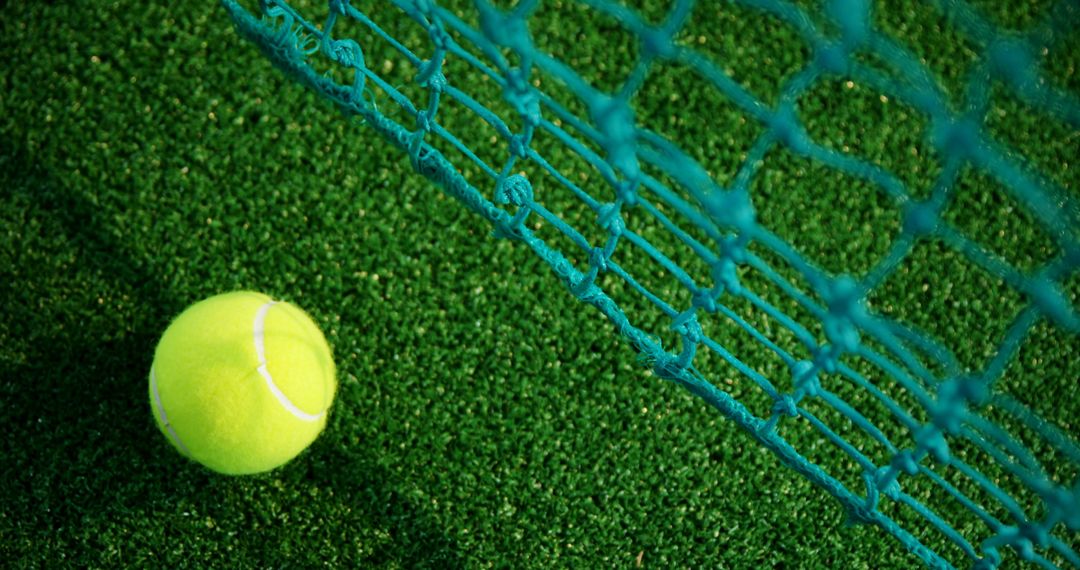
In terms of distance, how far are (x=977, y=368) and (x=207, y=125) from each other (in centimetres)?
178

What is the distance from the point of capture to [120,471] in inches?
68.6

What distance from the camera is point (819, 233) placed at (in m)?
2.01

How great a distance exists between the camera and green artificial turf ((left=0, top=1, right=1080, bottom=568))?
1747 millimetres

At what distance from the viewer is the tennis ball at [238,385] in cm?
149

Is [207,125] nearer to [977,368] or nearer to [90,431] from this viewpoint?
[90,431]

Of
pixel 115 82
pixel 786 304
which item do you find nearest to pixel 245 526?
pixel 115 82

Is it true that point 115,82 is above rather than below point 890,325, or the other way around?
above

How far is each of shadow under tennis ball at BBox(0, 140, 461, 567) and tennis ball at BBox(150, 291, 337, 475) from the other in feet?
0.61

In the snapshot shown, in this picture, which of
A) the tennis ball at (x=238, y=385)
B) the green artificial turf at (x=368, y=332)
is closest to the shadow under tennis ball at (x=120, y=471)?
the green artificial turf at (x=368, y=332)

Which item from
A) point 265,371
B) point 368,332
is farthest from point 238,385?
point 368,332

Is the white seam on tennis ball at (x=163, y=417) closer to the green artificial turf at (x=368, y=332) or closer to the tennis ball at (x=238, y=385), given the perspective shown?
the tennis ball at (x=238, y=385)

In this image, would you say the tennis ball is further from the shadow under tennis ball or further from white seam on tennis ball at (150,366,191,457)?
the shadow under tennis ball

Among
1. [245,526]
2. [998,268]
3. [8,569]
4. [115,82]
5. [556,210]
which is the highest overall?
[556,210]

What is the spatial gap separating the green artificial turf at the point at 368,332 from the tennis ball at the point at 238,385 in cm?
Answer: 23
